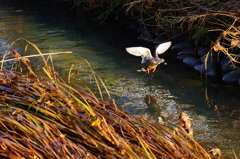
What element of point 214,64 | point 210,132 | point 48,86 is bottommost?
point 210,132

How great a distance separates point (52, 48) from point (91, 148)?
5.46 metres

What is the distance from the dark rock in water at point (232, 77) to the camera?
5.02m

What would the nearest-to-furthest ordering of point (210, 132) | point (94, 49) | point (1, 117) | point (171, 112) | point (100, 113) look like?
1. point (1, 117)
2. point (100, 113)
3. point (210, 132)
4. point (171, 112)
5. point (94, 49)

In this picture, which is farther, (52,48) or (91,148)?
(52,48)

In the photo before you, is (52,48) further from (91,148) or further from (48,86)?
(91,148)

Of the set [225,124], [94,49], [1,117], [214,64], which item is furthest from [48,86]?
[94,49]

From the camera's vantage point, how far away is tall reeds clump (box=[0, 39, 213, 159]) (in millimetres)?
1697

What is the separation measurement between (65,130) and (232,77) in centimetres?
388

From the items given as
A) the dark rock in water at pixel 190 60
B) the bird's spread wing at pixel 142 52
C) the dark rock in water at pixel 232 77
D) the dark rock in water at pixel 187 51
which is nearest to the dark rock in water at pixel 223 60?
the dark rock in water at pixel 232 77

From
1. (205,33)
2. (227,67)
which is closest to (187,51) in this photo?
(205,33)

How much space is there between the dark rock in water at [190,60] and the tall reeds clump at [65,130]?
3.75 meters

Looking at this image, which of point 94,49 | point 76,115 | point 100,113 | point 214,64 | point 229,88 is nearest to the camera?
point 76,115

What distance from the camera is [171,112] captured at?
4.13 metres

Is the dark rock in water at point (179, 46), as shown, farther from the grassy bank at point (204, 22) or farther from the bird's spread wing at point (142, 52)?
the bird's spread wing at point (142, 52)
